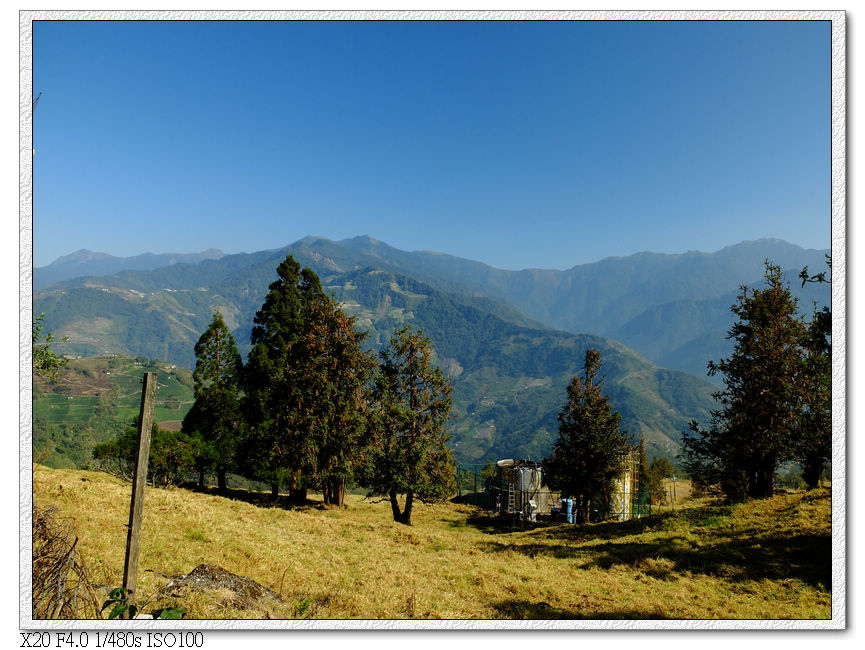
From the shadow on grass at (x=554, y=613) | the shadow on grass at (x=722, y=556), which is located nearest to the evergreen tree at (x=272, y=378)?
the shadow on grass at (x=722, y=556)

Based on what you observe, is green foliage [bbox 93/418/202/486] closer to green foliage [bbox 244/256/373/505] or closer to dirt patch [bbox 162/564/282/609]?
green foliage [bbox 244/256/373/505]

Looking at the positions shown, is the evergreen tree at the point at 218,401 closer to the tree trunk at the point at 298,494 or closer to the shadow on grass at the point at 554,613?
the tree trunk at the point at 298,494

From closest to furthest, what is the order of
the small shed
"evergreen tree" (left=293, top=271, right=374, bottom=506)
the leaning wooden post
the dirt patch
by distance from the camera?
1. the leaning wooden post
2. the dirt patch
3. "evergreen tree" (left=293, top=271, right=374, bottom=506)
4. the small shed

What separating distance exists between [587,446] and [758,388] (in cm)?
1114

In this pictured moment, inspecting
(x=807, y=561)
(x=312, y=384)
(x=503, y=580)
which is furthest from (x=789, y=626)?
(x=312, y=384)

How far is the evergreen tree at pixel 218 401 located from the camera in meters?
29.9

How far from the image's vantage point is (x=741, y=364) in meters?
20.7

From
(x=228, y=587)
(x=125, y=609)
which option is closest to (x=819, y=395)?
(x=228, y=587)

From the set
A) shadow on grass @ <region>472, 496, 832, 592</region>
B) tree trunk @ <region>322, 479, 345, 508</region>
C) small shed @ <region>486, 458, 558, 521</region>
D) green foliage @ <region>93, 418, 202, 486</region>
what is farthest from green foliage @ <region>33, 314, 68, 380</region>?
small shed @ <region>486, 458, 558, 521</region>

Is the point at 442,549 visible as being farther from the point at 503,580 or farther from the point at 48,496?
the point at 48,496

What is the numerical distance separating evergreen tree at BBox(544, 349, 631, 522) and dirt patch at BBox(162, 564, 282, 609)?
22.9 metres

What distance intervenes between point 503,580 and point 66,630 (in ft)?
27.5

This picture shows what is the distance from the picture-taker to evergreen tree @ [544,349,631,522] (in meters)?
27.9
